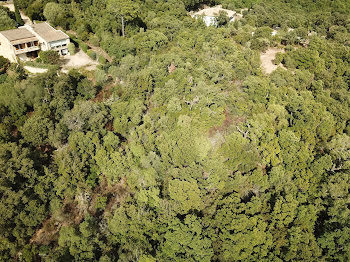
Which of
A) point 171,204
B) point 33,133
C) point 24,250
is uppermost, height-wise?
point 33,133

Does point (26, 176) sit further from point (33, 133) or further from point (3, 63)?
point (3, 63)

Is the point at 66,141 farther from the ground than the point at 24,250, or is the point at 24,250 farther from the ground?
the point at 66,141

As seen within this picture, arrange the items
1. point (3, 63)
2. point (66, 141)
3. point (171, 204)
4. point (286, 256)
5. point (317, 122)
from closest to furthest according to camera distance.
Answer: point (286, 256)
point (171, 204)
point (66, 141)
point (317, 122)
point (3, 63)

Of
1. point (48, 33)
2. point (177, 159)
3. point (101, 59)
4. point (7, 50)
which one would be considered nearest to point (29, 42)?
point (48, 33)

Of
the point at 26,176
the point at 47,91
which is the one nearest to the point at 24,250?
the point at 26,176

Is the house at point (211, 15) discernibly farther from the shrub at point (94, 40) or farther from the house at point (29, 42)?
the house at point (29, 42)

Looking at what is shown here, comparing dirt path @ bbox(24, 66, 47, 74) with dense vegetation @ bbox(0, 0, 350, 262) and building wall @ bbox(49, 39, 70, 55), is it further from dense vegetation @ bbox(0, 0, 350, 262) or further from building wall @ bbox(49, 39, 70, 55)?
building wall @ bbox(49, 39, 70, 55)
